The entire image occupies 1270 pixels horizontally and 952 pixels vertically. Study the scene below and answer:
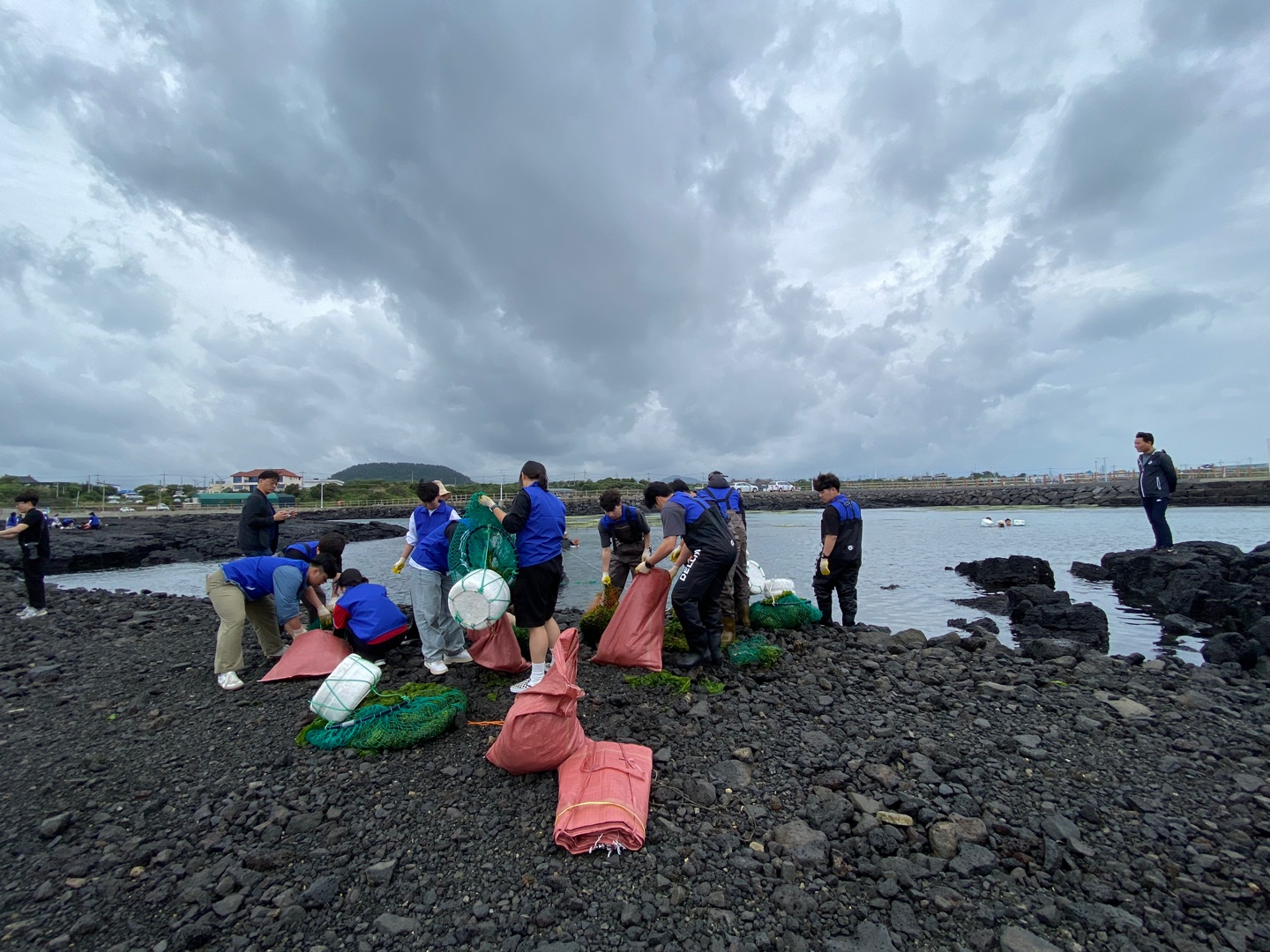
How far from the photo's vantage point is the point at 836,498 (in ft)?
25.5

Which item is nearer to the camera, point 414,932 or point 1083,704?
point 414,932

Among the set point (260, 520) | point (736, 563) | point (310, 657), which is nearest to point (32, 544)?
point (260, 520)

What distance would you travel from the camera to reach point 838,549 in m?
7.78

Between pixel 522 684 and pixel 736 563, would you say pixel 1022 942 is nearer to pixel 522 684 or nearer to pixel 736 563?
pixel 522 684

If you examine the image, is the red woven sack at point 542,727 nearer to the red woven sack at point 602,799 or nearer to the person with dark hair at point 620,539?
the red woven sack at point 602,799

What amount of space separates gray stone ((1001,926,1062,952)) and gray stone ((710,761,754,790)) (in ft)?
5.11

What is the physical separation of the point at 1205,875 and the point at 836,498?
5.16 metres

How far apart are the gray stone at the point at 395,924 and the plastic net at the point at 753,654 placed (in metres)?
4.01

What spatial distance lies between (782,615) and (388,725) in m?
5.22

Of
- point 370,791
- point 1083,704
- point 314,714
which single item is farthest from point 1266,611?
point 314,714

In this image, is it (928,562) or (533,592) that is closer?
(533,592)

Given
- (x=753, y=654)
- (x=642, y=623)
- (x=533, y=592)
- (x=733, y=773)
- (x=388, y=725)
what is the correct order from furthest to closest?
(x=753, y=654)
(x=642, y=623)
(x=533, y=592)
(x=388, y=725)
(x=733, y=773)

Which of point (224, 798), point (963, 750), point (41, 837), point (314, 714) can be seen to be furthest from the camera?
point (314, 714)

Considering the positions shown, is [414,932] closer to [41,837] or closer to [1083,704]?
[41,837]
